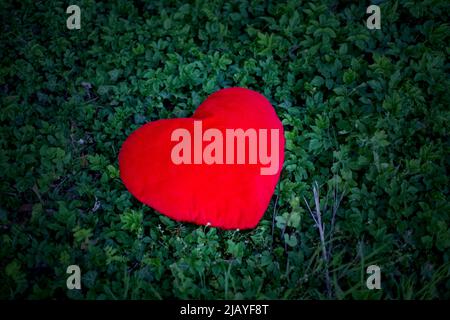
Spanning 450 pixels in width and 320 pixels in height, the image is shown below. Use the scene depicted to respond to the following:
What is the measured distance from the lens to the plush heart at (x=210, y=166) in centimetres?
266

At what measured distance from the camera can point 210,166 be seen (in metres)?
2.72

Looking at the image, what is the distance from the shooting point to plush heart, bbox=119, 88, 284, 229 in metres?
2.66

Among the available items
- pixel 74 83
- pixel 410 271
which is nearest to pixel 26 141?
pixel 74 83

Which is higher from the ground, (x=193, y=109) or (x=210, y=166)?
(x=193, y=109)

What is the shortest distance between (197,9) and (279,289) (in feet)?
7.18

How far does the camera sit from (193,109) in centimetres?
324

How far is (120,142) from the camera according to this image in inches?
125

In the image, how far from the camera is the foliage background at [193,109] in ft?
8.50

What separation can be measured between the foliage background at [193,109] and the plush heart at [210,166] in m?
0.13

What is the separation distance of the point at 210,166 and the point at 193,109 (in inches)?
26.0

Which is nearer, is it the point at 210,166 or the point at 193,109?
the point at 210,166

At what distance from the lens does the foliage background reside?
2.59 meters

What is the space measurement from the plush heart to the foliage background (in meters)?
0.13

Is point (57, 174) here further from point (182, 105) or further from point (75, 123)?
point (182, 105)
